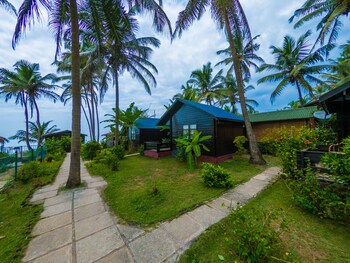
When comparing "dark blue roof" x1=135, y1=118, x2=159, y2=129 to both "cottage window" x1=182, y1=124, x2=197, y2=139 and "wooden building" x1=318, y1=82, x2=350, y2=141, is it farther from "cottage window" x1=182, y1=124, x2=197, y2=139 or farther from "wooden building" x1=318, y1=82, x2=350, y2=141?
"wooden building" x1=318, y1=82, x2=350, y2=141

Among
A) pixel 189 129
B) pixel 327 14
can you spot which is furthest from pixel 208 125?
pixel 327 14

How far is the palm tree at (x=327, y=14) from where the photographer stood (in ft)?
28.1

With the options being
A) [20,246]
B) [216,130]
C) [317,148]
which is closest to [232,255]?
[20,246]

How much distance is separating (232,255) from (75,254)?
241cm

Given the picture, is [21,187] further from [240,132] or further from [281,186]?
[240,132]

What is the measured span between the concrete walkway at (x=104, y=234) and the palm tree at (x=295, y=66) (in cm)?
1705

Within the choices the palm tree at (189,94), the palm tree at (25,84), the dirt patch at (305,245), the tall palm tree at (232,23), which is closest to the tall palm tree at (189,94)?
the palm tree at (189,94)

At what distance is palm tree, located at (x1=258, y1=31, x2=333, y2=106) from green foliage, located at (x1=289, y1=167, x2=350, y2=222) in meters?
15.4

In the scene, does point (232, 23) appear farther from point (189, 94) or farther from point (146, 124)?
point (146, 124)

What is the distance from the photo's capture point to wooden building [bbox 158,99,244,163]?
848 centimetres

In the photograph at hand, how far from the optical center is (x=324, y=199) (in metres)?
2.88

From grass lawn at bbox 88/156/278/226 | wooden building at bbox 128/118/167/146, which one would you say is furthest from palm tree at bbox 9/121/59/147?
grass lawn at bbox 88/156/278/226

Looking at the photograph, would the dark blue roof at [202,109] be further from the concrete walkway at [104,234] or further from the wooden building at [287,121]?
the concrete walkway at [104,234]

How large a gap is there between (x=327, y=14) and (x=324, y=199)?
47.6ft
